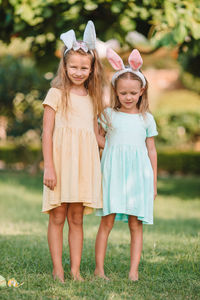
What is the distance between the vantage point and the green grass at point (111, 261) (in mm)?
2746

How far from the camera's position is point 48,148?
2932 mm

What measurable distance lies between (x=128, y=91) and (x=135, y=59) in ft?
0.72

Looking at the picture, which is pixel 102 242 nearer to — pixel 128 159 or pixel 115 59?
pixel 128 159

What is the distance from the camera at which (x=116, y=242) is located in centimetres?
459

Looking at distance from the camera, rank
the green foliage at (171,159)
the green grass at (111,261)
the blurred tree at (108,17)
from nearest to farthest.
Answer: the green grass at (111,261)
the blurred tree at (108,17)
the green foliage at (171,159)

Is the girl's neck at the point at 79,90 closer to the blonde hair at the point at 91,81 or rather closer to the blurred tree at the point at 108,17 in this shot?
the blonde hair at the point at 91,81

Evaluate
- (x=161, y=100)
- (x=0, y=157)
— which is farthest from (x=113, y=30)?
(x=161, y=100)

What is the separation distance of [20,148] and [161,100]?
7714mm

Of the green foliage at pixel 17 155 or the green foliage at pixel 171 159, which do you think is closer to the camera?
the green foliage at pixel 17 155

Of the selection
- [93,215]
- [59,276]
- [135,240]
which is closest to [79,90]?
[135,240]

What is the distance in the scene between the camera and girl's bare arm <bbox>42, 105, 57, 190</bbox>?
291 centimetres

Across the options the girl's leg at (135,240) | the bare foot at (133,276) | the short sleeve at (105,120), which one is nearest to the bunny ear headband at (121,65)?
the short sleeve at (105,120)

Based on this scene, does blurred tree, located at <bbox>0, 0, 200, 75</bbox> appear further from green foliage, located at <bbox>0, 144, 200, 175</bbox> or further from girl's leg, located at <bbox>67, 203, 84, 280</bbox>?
green foliage, located at <bbox>0, 144, 200, 175</bbox>

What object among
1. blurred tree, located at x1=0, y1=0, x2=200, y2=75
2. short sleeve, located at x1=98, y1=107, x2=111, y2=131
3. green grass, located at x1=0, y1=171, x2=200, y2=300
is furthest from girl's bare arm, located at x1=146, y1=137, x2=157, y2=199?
blurred tree, located at x1=0, y1=0, x2=200, y2=75
